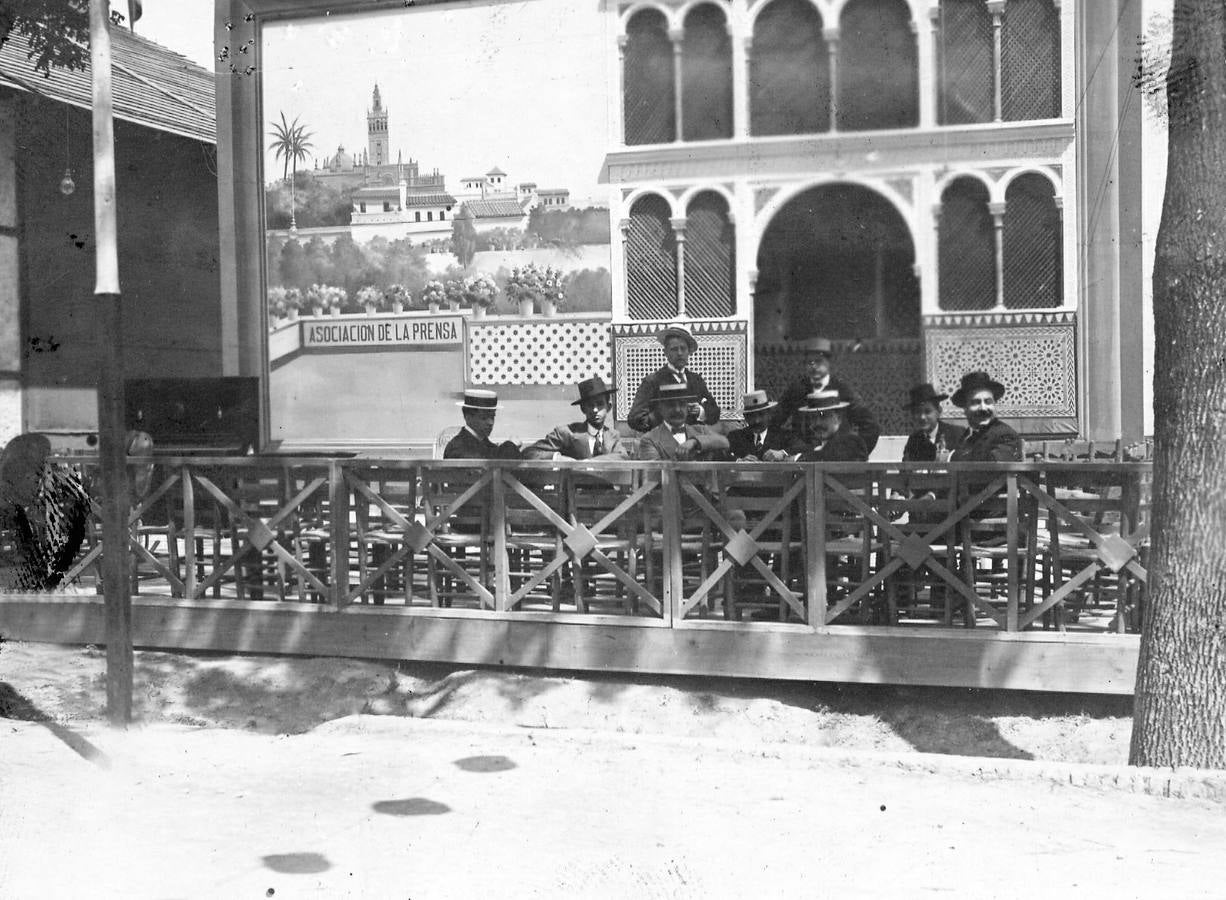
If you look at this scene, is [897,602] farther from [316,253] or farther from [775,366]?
[316,253]

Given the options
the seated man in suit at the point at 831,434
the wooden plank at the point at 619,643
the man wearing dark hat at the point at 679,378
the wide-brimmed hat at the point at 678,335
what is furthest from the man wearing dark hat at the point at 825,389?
the wooden plank at the point at 619,643

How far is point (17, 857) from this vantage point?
13.4 feet

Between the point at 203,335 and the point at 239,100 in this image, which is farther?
the point at 203,335

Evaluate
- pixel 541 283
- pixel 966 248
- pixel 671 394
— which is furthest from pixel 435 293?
pixel 966 248

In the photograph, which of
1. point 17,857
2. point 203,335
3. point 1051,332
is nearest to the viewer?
point 17,857

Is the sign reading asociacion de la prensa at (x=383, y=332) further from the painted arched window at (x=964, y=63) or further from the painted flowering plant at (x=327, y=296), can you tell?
the painted arched window at (x=964, y=63)

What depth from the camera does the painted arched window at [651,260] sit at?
34.7ft

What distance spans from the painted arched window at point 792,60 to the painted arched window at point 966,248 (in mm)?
1203

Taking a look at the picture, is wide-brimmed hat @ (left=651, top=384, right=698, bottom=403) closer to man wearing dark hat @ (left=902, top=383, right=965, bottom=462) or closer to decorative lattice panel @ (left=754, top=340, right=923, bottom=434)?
man wearing dark hat @ (left=902, top=383, right=965, bottom=462)

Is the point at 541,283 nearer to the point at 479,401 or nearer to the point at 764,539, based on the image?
the point at 479,401

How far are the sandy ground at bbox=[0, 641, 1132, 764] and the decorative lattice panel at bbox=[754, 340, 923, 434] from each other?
4.10m

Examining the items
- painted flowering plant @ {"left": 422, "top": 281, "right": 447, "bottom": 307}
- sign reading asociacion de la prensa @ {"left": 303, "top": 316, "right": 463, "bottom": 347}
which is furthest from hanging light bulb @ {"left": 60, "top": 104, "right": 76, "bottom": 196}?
painted flowering plant @ {"left": 422, "top": 281, "right": 447, "bottom": 307}

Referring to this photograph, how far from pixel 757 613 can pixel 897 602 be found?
807 mm

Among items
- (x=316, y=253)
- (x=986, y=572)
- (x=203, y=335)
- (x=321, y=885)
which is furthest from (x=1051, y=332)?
(x=203, y=335)
